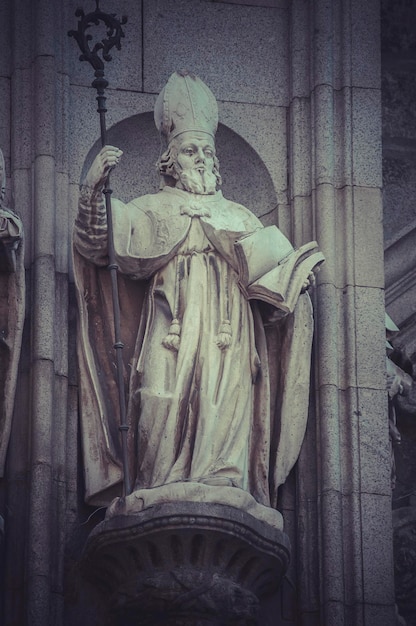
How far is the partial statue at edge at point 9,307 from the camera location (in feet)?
50.7

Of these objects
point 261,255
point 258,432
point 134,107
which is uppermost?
point 134,107

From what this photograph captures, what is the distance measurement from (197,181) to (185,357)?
1143mm

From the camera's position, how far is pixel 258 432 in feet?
51.0

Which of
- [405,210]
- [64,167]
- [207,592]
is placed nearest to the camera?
[207,592]

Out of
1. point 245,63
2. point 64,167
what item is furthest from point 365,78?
point 64,167

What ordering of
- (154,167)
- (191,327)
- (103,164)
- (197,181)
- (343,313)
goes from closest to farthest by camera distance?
(103,164)
(191,327)
(197,181)
(343,313)
(154,167)

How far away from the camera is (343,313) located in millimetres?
16172

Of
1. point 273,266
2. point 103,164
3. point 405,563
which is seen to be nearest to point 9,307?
point 103,164

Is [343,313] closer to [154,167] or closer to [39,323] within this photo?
[154,167]

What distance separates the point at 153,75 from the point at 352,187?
143 cm

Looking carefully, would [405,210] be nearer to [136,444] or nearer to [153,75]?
[153,75]

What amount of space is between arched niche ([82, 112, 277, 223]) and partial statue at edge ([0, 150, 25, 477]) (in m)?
1.23

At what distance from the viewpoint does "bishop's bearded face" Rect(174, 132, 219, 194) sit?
1597cm

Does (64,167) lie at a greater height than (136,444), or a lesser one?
greater
